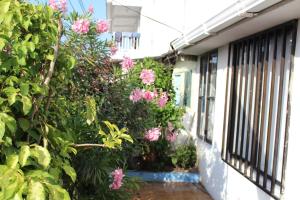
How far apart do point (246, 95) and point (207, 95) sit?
2.77 m

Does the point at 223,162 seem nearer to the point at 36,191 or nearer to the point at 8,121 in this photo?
the point at 8,121

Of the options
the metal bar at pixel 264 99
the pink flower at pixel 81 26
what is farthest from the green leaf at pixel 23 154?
the metal bar at pixel 264 99

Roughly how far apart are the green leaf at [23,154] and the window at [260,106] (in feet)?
11.5

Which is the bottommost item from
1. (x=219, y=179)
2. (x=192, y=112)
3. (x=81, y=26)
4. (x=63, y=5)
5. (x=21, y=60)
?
(x=219, y=179)

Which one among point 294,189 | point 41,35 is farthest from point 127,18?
point 41,35

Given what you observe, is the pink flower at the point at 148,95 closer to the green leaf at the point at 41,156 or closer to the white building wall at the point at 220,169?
the white building wall at the point at 220,169

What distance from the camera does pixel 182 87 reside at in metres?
11.4

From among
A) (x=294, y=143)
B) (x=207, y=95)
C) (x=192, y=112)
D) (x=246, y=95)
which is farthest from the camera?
(x=192, y=112)

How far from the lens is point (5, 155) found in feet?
6.47

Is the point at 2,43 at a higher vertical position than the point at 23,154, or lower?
higher

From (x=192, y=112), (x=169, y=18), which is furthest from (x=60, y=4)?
(x=169, y=18)

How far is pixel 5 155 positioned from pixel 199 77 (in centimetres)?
832

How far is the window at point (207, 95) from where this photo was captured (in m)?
8.73

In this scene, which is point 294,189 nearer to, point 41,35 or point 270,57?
point 270,57
